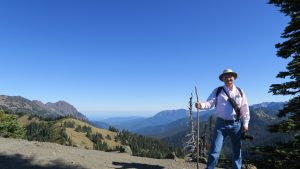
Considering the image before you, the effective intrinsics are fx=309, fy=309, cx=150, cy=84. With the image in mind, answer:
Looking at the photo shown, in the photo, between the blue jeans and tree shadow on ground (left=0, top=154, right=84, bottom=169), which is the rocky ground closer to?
tree shadow on ground (left=0, top=154, right=84, bottom=169)

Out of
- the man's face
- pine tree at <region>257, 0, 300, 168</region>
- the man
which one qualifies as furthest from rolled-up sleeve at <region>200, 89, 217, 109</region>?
pine tree at <region>257, 0, 300, 168</region>

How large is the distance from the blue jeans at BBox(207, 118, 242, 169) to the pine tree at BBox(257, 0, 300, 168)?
151 inches

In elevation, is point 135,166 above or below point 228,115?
below

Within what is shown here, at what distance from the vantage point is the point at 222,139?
9.86m

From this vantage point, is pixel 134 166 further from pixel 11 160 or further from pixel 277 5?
pixel 277 5

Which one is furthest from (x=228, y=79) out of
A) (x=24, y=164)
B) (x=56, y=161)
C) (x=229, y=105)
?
(x=24, y=164)

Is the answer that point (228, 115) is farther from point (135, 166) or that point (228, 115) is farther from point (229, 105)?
point (135, 166)

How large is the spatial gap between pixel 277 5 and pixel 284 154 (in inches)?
299

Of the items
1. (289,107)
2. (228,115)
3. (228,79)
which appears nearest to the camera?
(228,115)

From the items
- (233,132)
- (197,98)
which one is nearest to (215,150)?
(233,132)

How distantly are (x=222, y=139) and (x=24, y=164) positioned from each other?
30.1 feet

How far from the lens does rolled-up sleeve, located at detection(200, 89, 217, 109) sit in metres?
9.58

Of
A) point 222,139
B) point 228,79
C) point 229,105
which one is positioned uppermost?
point 228,79

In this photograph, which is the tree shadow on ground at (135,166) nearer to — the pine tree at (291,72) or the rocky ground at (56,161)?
the rocky ground at (56,161)
